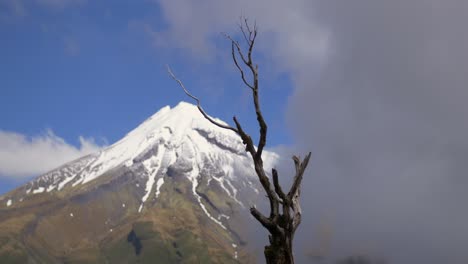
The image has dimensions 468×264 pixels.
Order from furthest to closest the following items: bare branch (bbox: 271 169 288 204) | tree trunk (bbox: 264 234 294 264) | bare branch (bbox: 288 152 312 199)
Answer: bare branch (bbox: 288 152 312 199)
tree trunk (bbox: 264 234 294 264)
bare branch (bbox: 271 169 288 204)

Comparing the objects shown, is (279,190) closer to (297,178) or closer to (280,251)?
(297,178)

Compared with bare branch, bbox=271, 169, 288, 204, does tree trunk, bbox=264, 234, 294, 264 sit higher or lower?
lower

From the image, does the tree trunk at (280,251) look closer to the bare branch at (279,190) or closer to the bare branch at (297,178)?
the bare branch at (279,190)

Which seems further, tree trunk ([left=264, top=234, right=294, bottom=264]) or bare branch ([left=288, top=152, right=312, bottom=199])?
bare branch ([left=288, top=152, right=312, bottom=199])

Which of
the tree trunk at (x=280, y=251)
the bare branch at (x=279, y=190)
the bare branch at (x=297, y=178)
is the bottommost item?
the tree trunk at (x=280, y=251)

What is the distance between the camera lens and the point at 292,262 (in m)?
16.6

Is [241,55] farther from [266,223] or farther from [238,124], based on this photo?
[266,223]

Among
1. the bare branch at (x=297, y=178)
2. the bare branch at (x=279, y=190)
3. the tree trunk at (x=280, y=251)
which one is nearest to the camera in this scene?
the bare branch at (x=279, y=190)

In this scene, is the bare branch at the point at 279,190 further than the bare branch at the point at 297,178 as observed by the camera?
No

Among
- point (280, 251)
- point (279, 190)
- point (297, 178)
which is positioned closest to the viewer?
point (280, 251)

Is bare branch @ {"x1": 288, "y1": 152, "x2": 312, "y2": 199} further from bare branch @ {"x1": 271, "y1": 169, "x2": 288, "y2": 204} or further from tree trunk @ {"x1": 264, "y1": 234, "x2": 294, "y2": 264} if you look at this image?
tree trunk @ {"x1": 264, "y1": 234, "x2": 294, "y2": 264}

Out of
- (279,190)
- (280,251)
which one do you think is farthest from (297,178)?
(280,251)

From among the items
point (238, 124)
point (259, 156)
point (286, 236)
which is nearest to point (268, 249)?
point (286, 236)

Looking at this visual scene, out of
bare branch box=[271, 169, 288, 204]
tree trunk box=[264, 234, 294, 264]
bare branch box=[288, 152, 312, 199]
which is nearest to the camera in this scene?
bare branch box=[271, 169, 288, 204]
